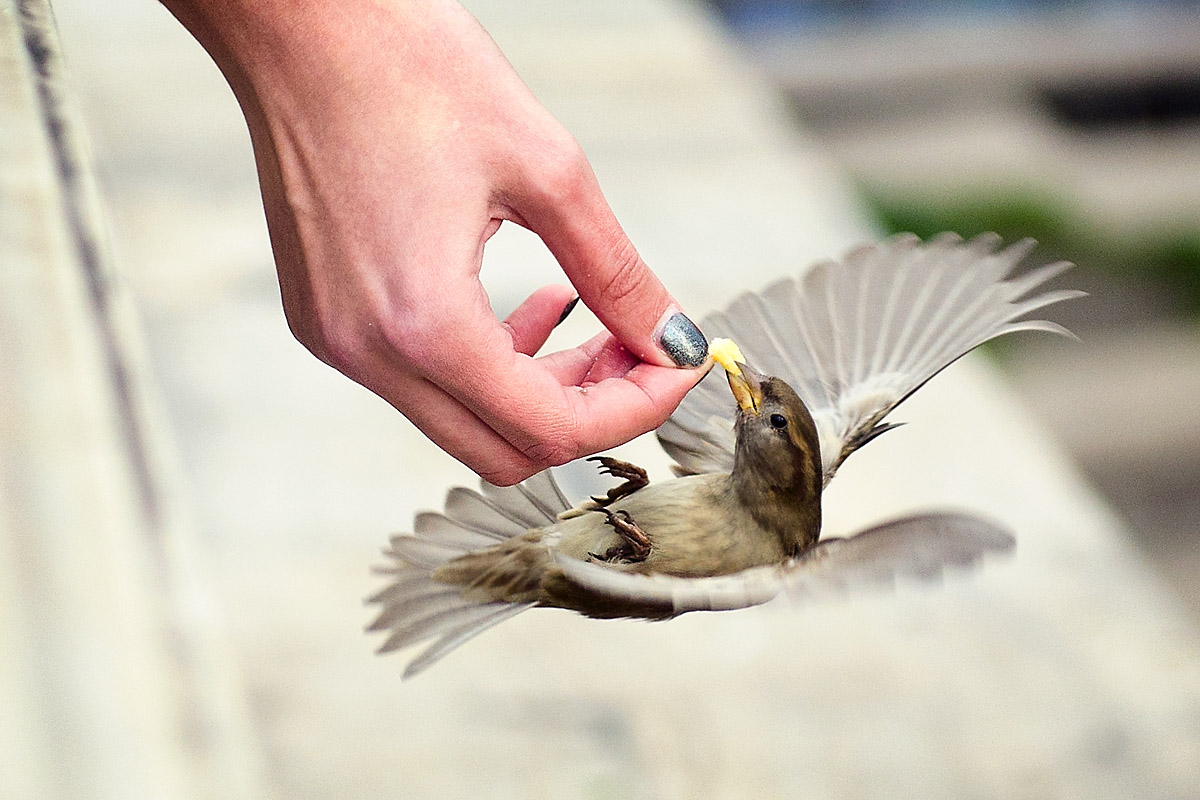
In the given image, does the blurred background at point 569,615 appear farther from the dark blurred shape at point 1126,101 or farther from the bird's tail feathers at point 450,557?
the dark blurred shape at point 1126,101

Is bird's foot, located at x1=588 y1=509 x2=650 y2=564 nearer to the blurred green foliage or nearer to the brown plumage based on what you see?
the brown plumage

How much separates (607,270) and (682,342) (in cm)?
11

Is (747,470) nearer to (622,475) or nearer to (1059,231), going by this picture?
(622,475)

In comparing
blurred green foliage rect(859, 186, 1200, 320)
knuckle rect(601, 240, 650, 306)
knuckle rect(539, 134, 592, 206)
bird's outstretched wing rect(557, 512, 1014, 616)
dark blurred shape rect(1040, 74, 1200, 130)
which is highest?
dark blurred shape rect(1040, 74, 1200, 130)

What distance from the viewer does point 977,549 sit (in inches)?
40.2

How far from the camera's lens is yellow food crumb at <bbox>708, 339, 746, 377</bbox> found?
1420mm

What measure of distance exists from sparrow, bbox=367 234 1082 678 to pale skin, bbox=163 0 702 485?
137 millimetres

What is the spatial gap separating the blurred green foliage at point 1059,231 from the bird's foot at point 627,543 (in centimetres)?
460

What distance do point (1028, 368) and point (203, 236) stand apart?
3073 millimetres

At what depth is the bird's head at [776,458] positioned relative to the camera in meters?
1.41

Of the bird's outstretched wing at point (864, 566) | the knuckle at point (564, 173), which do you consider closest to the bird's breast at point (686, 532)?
the bird's outstretched wing at point (864, 566)

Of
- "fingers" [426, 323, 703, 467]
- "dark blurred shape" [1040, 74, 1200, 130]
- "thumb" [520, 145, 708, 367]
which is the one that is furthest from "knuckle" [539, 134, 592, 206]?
"dark blurred shape" [1040, 74, 1200, 130]

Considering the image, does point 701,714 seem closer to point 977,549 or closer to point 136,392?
point 136,392

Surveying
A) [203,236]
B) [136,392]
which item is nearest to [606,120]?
[203,236]
